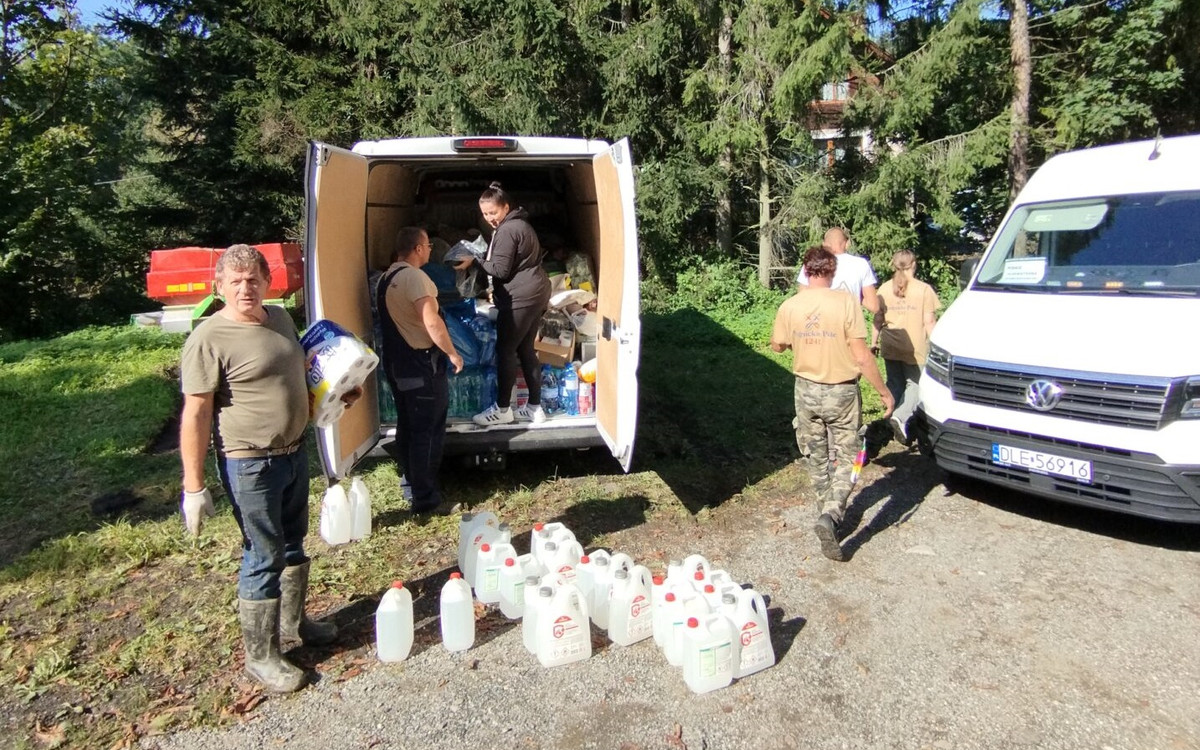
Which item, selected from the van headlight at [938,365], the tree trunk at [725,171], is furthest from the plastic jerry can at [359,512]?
the tree trunk at [725,171]

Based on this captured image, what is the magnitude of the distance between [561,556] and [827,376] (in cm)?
182

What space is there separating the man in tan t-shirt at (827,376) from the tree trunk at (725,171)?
360 inches

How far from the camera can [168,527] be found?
17.4ft

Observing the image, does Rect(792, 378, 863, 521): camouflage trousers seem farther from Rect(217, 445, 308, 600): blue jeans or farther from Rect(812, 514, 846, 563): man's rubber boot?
Rect(217, 445, 308, 600): blue jeans

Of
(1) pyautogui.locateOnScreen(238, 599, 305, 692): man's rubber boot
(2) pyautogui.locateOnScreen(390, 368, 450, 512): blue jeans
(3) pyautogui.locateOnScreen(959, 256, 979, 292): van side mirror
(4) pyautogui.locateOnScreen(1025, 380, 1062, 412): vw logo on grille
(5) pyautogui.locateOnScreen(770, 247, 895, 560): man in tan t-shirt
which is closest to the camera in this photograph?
(1) pyautogui.locateOnScreen(238, 599, 305, 692): man's rubber boot

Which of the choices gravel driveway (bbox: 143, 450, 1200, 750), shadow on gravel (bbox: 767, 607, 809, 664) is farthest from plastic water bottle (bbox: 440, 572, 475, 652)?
shadow on gravel (bbox: 767, 607, 809, 664)

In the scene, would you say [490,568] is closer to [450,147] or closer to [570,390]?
[570,390]

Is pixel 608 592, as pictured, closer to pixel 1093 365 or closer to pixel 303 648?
pixel 303 648

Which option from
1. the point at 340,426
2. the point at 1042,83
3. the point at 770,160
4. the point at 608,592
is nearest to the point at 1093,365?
the point at 608,592

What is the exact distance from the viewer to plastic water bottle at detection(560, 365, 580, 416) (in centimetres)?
616

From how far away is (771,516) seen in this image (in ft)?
18.0

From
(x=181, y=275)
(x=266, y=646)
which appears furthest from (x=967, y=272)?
(x=181, y=275)

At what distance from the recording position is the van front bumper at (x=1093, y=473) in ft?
14.1

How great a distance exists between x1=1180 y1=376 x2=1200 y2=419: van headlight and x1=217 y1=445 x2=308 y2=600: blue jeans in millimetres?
4458
